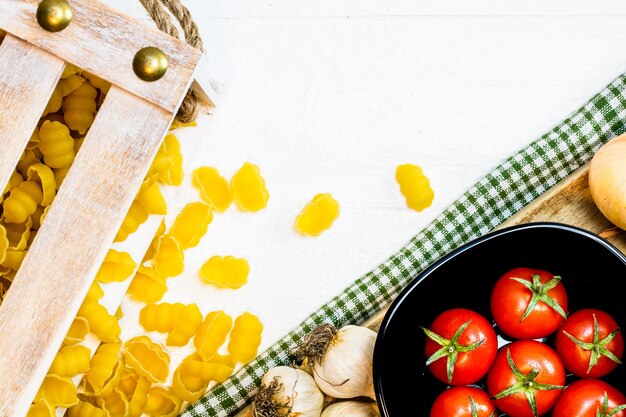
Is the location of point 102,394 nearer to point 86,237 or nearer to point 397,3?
point 86,237

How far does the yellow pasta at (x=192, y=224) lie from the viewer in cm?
109

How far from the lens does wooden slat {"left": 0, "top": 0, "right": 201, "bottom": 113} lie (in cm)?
83

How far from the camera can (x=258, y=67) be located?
1.16 metres

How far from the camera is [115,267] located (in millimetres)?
1006

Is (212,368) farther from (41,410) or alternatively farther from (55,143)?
(55,143)

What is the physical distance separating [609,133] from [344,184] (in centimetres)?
38

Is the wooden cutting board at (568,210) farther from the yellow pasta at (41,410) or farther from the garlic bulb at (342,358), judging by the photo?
the yellow pasta at (41,410)

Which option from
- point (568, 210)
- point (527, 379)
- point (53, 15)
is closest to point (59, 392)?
point (53, 15)

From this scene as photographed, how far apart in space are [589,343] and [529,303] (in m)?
0.08

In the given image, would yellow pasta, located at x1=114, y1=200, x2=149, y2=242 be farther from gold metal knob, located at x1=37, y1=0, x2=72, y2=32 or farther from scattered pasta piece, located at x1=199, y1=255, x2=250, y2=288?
gold metal knob, located at x1=37, y1=0, x2=72, y2=32

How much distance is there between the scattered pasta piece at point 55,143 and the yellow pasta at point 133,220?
11 centimetres

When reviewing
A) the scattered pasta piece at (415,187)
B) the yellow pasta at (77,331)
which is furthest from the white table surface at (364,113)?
the yellow pasta at (77,331)

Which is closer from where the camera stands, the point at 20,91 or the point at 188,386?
the point at 20,91

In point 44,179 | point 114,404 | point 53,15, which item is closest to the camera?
point 53,15
